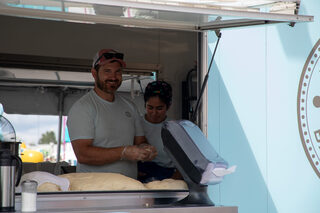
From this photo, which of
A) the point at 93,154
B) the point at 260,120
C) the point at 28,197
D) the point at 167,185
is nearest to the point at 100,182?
the point at 93,154

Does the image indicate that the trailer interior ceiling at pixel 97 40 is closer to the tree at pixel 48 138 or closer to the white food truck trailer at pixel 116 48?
the white food truck trailer at pixel 116 48

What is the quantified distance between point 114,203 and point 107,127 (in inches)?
23.1

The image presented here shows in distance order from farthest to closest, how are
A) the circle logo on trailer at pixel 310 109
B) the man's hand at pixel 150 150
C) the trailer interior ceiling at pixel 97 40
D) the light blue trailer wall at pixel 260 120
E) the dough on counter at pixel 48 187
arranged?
the circle logo on trailer at pixel 310 109, the light blue trailer wall at pixel 260 120, the man's hand at pixel 150 150, the trailer interior ceiling at pixel 97 40, the dough on counter at pixel 48 187

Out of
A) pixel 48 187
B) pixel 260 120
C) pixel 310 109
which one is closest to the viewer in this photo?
pixel 48 187

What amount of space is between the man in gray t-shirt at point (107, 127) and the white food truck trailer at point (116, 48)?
0.06 m

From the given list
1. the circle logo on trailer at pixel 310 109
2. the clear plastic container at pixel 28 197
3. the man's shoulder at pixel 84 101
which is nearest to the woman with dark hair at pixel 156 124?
the man's shoulder at pixel 84 101

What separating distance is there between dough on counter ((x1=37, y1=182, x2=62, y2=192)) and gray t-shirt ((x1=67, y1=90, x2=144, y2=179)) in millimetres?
396

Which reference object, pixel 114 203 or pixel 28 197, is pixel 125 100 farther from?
pixel 28 197

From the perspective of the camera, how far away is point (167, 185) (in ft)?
11.1

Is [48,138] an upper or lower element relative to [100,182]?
upper

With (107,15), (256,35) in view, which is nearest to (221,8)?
(107,15)

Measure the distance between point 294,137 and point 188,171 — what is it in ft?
3.97

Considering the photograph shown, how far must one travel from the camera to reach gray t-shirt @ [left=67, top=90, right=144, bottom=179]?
136 inches

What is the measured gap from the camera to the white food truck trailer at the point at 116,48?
3025 millimetres
